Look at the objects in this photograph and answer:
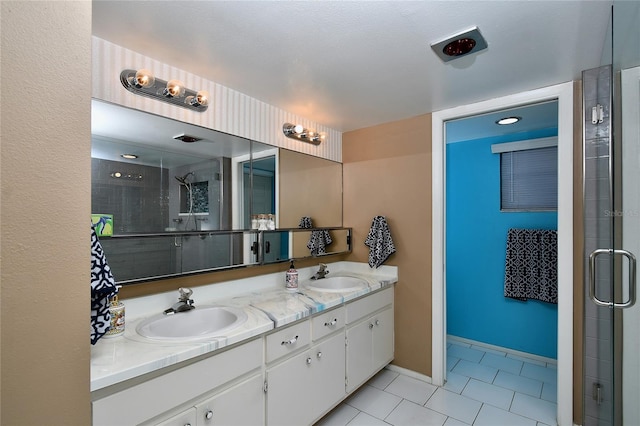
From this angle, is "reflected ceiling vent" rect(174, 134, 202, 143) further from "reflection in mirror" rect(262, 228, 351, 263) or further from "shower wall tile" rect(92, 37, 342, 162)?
"reflection in mirror" rect(262, 228, 351, 263)

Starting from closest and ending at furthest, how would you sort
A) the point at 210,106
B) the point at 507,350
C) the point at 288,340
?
1. the point at 288,340
2. the point at 210,106
3. the point at 507,350

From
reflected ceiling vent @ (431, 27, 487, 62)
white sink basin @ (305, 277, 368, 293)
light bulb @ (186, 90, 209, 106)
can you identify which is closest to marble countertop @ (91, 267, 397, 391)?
white sink basin @ (305, 277, 368, 293)

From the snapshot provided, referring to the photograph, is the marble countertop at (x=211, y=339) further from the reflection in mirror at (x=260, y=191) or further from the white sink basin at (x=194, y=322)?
the reflection in mirror at (x=260, y=191)

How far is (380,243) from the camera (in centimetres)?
271

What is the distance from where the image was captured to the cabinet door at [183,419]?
120 centimetres

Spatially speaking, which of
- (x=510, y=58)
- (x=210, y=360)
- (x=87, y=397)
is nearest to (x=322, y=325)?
(x=210, y=360)

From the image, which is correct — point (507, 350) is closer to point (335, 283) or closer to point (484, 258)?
point (484, 258)

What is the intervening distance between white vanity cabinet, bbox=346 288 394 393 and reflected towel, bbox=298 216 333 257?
0.62 metres

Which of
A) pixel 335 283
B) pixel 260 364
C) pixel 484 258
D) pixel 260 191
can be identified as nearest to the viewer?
pixel 260 364

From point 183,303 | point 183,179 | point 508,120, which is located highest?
point 508,120

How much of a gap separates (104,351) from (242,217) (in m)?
1.11

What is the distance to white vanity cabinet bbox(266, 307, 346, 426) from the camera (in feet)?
5.36

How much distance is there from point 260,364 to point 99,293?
80 centimetres

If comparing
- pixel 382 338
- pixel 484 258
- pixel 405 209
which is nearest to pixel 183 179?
pixel 405 209
